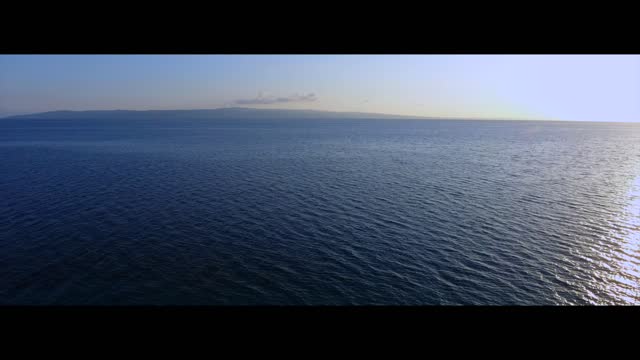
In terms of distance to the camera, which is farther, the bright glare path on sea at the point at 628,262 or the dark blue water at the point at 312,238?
the bright glare path on sea at the point at 628,262

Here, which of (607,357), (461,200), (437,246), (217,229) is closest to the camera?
(607,357)

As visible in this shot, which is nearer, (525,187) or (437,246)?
(437,246)

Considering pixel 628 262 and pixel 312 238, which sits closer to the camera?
pixel 628 262

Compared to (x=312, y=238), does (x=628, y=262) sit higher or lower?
lower

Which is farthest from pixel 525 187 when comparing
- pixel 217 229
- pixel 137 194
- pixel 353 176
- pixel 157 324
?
pixel 157 324

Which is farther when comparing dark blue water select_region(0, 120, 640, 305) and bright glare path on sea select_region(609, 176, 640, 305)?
bright glare path on sea select_region(609, 176, 640, 305)
